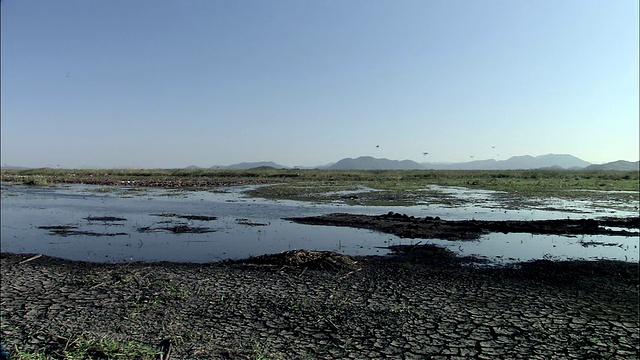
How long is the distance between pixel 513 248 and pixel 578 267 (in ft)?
11.5

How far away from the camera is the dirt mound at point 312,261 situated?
1254 cm

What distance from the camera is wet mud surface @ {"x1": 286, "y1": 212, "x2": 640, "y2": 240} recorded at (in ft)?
64.0

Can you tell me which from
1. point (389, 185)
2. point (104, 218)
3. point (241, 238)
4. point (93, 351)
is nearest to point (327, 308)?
point (93, 351)

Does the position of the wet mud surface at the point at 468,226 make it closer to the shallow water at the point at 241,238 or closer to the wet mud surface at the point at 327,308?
the shallow water at the point at 241,238

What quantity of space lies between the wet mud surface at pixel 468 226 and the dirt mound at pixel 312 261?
21.9 feet

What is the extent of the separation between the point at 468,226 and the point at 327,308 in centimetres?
1442

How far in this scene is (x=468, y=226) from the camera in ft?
70.4

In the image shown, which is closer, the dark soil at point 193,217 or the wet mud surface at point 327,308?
the wet mud surface at point 327,308

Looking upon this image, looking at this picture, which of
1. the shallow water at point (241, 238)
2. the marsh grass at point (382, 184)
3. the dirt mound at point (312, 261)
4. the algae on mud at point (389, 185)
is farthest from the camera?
the marsh grass at point (382, 184)

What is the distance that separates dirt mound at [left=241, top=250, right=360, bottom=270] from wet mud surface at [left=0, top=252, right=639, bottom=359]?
49mm

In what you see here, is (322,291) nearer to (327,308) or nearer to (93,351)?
(327,308)

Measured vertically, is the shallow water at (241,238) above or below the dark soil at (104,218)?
below

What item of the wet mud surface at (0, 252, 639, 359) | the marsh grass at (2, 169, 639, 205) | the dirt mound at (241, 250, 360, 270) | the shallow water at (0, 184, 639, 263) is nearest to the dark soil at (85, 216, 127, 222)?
the shallow water at (0, 184, 639, 263)

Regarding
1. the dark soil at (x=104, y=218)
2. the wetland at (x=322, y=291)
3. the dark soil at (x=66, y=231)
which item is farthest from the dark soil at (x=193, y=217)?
the dark soil at (x=66, y=231)
